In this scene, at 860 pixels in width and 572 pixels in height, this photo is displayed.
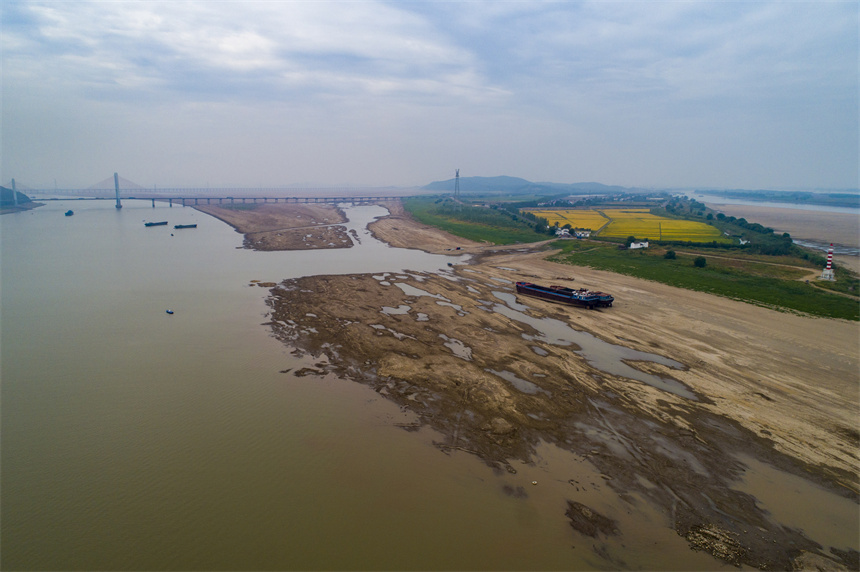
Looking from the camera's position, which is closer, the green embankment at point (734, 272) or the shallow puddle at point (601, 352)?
the shallow puddle at point (601, 352)

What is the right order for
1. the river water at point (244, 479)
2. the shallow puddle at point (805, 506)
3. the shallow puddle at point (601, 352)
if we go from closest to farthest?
the river water at point (244, 479) → the shallow puddle at point (805, 506) → the shallow puddle at point (601, 352)

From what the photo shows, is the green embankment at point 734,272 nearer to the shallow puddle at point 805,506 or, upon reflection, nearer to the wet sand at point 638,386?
the wet sand at point 638,386

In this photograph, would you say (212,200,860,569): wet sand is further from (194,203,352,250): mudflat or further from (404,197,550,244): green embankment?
(404,197,550,244): green embankment

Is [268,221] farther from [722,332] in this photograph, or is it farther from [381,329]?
[722,332]

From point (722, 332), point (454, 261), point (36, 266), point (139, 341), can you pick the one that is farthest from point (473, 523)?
point (36, 266)

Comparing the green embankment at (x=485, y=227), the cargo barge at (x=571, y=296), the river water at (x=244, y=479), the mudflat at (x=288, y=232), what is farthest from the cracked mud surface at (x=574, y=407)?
the green embankment at (x=485, y=227)
